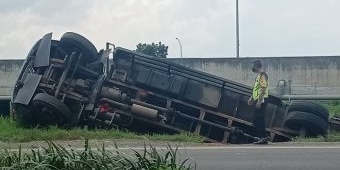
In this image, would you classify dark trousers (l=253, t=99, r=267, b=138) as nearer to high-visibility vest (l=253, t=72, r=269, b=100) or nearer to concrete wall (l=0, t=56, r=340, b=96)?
high-visibility vest (l=253, t=72, r=269, b=100)

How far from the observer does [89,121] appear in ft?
49.4

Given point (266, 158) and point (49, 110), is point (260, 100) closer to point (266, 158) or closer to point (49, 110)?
point (266, 158)

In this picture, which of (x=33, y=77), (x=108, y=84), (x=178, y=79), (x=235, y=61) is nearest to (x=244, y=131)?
(x=178, y=79)

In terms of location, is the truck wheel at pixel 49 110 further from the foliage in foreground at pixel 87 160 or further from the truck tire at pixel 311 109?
the foliage in foreground at pixel 87 160

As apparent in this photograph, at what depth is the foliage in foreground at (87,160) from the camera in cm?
545

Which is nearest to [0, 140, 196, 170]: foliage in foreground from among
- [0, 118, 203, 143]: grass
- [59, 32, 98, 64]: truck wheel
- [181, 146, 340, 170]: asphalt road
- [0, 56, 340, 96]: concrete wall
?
[181, 146, 340, 170]: asphalt road

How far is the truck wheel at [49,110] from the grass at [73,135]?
24 cm

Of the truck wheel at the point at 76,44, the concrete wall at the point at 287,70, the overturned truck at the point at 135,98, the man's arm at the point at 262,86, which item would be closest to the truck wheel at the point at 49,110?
the overturned truck at the point at 135,98

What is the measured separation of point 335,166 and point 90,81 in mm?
7204

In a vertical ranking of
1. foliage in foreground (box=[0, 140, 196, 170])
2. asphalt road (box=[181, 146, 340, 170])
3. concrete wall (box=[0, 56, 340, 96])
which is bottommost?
asphalt road (box=[181, 146, 340, 170])

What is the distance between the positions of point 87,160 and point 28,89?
31.5ft

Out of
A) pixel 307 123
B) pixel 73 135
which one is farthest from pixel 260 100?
pixel 73 135

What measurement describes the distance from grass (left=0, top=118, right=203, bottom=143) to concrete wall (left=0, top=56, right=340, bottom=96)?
19.9 metres

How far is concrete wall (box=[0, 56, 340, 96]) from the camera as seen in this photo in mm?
34219
